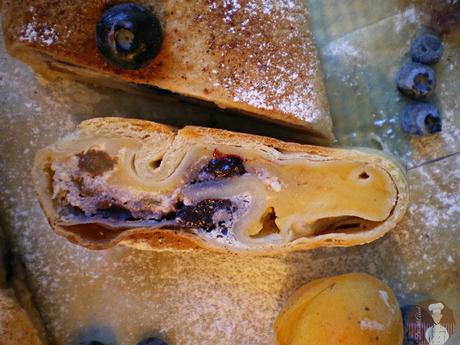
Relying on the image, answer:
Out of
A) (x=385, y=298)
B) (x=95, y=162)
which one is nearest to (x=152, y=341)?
(x=95, y=162)

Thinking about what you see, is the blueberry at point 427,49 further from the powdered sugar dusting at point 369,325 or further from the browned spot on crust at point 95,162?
the browned spot on crust at point 95,162

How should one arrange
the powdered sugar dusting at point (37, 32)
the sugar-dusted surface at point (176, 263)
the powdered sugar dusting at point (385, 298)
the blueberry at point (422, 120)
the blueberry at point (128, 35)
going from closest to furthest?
the blueberry at point (128, 35)
the powdered sugar dusting at point (37, 32)
the powdered sugar dusting at point (385, 298)
the blueberry at point (422, 120)
the sugar-dusted surface at point (176, 263)

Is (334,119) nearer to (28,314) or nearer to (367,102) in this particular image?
(367,102)

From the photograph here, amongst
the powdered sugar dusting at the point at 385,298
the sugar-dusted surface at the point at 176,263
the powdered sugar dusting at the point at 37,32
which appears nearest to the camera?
the powdered sugar dusting at the point at 37,32

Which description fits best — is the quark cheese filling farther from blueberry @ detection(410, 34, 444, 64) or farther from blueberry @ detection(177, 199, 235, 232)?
blueberry @ detection(410, 34, 444, 64)

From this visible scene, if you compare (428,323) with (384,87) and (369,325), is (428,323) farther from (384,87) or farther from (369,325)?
(384,87)

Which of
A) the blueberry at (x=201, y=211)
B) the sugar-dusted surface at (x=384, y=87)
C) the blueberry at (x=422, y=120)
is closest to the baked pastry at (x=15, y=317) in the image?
the blueberry at (x=201, y=211)

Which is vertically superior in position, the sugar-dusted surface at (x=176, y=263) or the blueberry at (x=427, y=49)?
the blueberry at (x=427, y=49)

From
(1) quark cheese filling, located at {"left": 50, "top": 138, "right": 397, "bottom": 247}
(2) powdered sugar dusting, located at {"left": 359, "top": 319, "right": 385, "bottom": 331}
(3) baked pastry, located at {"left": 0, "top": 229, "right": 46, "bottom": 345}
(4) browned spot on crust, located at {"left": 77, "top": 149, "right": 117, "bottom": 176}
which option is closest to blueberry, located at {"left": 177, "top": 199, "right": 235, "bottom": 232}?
(1) quark cheese filling, located at {"left": 50, "top": 138, "right": 397, "bottom": 247}
